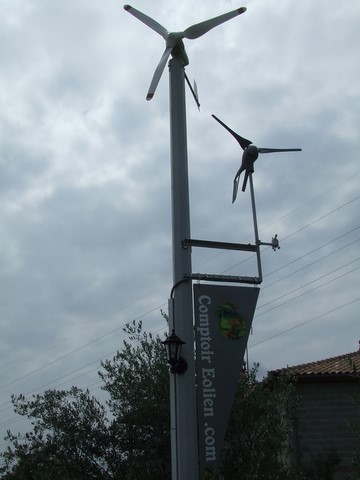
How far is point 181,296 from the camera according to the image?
9.32 m

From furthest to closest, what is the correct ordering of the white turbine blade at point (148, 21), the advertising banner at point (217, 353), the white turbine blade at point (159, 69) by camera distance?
1. the white turbine blade at point (148, 21)
2. the white turbine blade at point (159, 69)
3. the advertising banner at point (217, 353)

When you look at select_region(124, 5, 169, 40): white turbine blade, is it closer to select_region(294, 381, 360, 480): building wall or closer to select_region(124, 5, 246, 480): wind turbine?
select_region(124, 5, 246, 480): wind turbine

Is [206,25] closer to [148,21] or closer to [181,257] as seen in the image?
[148,21]

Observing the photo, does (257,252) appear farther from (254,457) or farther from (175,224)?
(254,457)

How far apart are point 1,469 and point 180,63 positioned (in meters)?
9.46

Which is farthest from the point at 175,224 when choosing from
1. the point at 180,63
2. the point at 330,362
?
the point at 330,362

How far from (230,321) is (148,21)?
6.64 meters

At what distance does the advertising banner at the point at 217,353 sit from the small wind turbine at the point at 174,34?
4.20 meters

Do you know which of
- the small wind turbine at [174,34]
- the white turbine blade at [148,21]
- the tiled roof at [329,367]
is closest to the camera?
the small wind turbine at [174,34]

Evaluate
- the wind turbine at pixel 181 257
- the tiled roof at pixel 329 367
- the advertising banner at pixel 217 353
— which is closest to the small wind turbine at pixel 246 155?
the wind turbine at pixel 181 257

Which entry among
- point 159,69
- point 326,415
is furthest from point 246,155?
point 326,415

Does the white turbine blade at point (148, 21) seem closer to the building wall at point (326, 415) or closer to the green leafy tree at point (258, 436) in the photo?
the green leafy tree at point (258, 436)

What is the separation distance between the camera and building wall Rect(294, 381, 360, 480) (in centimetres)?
2203

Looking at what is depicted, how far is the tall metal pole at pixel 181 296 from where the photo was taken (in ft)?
27.7
